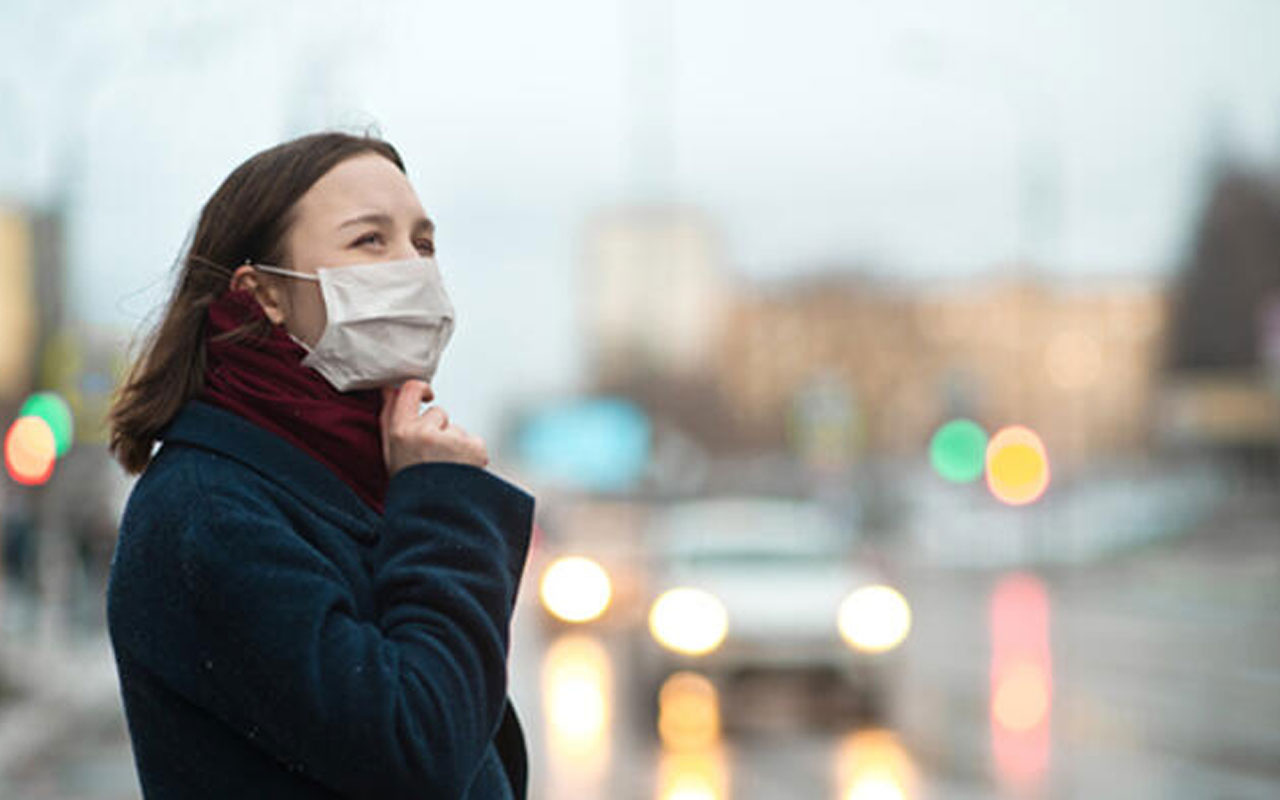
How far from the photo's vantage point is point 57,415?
18.3 metres

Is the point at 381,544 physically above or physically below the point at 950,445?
above

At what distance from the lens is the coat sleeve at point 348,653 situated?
1906mm

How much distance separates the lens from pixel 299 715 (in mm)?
1906

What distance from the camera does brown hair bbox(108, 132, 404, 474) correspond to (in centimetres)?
220

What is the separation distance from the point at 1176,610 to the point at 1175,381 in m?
40.3

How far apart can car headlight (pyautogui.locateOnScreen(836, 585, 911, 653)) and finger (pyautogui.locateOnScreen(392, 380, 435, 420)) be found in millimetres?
12615

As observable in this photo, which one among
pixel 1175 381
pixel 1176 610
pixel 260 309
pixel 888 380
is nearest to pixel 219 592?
pixel 260 309

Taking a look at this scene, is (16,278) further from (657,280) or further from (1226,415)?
(657,280)

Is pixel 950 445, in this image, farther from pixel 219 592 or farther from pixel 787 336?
pixel 787 336

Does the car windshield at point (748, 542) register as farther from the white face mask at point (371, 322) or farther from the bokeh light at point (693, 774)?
the white face mask at point (371, 322)

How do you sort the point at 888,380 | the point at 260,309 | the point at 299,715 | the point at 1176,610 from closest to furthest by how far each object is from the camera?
1. the point at 299,715
2. the point at 260,309
3. the point at 1176,610
4. the point at 888,380

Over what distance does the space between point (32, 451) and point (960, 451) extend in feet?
→ 54.2

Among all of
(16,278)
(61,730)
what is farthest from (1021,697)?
(16,278)

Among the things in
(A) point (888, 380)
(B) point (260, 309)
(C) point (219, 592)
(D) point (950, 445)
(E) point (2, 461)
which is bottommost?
(A) point (888, 380)
